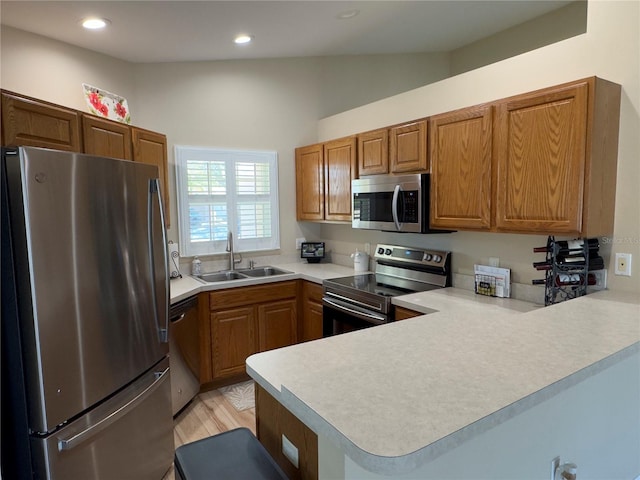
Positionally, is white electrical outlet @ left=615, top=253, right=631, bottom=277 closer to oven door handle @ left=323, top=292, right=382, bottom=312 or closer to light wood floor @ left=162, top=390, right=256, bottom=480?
oven door handle @ left=323, top=292, right=382, bottom=312

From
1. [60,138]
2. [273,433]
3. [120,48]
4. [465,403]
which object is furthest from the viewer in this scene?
[120,48]

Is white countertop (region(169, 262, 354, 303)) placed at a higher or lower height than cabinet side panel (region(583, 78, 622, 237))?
lower

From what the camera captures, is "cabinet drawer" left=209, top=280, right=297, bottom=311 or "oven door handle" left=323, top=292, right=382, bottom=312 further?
"cabinet drawer" left=209, top=280, right=297, bottom=311

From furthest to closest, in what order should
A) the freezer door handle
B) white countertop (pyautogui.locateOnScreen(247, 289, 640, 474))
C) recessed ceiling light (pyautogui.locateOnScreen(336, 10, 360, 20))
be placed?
recessed ceiling light (pyautogui.locateOnScreen(336, 10, 360, 20)) < the freezer door handle < white countertop (pyautogui.locateOnScreen(247, 289, 640, 474))

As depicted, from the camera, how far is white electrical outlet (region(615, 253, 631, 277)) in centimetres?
197

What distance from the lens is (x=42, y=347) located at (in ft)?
5.05

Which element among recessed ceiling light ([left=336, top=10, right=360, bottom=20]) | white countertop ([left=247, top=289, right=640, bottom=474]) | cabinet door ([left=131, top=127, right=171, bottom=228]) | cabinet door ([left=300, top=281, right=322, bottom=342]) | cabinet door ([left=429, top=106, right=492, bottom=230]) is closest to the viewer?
white countertop ([left=247, top=289, right=640, bottom=474])

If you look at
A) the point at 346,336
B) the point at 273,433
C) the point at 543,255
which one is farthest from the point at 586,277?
the point at 273,433

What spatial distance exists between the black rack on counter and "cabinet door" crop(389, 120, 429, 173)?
971 mm

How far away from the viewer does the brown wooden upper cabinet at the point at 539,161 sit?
1.86 metres

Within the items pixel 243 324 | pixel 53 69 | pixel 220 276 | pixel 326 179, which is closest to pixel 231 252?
pixel 220 276

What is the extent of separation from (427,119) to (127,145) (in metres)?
2.13


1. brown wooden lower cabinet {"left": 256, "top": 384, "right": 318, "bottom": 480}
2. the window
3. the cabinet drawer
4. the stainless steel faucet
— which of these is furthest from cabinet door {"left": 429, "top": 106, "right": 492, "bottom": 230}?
the stainless steel faucet

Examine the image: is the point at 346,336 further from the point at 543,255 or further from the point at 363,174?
the point at 363,174
